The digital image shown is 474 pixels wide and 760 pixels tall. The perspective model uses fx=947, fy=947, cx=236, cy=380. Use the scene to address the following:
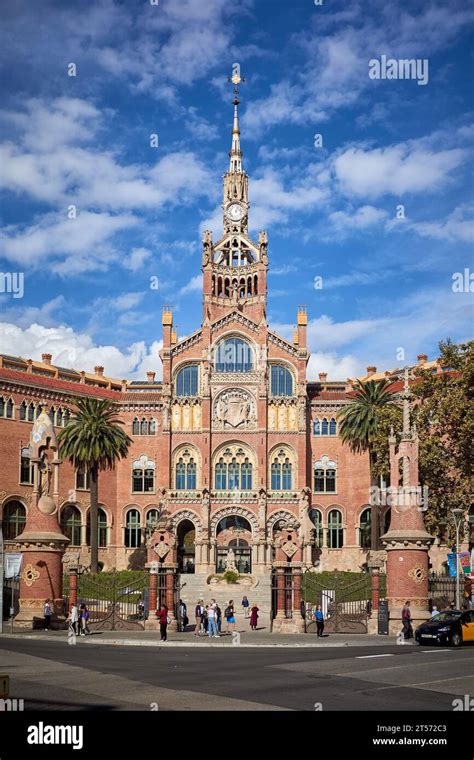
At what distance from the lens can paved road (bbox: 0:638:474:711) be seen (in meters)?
17.9

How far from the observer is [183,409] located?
262ft

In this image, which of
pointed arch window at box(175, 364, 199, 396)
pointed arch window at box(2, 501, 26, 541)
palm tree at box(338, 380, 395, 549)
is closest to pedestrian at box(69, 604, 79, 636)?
pointed arch window at box(2, 501, 26, 541)

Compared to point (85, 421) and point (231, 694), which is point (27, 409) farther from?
point (231, 694)

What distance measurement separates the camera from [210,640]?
122 ft

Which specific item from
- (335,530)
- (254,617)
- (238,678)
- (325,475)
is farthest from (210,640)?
(325,475)

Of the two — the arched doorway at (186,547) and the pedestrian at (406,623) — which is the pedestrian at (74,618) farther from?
the arched doorway at (186,547)

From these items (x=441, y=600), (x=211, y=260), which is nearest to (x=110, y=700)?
(x=441, y=600)

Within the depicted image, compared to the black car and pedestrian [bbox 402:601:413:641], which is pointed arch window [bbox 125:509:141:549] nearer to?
pedestrian [bbox 402:601:413:641]

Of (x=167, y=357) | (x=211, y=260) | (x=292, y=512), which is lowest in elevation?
(x=292, y=512)

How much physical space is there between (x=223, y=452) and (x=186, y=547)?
9.56m

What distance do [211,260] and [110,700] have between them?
68656mm
